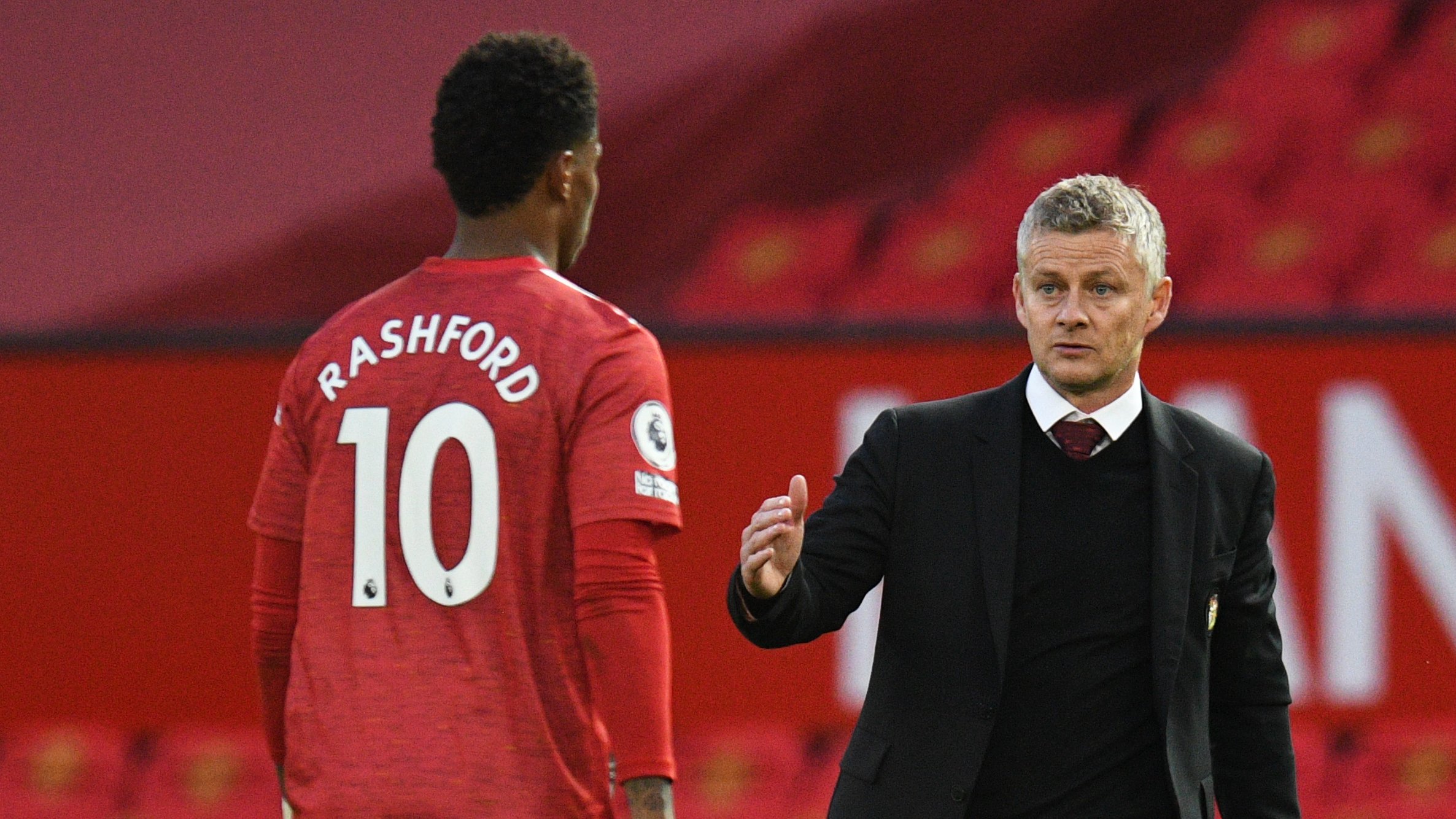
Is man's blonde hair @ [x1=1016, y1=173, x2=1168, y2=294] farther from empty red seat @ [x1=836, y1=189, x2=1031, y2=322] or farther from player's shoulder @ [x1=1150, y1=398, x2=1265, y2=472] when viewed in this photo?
empty red seat @ [x1=836, y1=189, x2=1031, y2=322]

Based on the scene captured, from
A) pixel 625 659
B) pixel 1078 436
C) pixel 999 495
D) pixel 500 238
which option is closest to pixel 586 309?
pixel 500 238

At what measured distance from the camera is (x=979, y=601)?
2.21m

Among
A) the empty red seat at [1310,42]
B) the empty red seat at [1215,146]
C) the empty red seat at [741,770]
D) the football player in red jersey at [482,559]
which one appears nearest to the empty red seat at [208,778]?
the empty red seat at [741,770]

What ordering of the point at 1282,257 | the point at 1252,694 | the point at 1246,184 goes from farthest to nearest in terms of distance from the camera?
the point at 1246,184 → the point at 1282,257 → the point at 1252,694

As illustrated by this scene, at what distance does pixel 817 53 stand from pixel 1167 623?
309 centimetres

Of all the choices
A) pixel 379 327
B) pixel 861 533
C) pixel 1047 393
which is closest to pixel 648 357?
pixel 379 327

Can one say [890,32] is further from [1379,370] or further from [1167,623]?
[1167,623]

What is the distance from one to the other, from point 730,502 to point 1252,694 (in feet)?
8.22

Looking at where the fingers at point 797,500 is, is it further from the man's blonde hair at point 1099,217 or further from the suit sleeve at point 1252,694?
the suit sleeve at point 1252,694

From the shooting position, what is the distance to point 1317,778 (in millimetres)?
4574

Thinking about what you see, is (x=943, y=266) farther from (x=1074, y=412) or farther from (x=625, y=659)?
(x=625, y=659)

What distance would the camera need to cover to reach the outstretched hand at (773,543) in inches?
80.9

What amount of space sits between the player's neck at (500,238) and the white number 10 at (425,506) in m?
0.21

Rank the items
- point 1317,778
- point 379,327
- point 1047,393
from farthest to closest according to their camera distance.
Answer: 1. point 1317,778
2. point 1047,393
3. point 379,327
